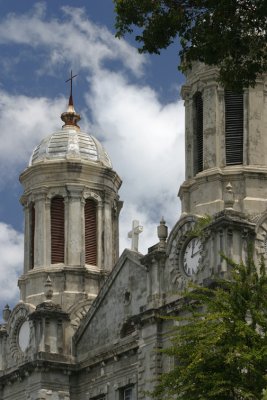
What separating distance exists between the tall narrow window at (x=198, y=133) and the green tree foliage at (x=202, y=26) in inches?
760

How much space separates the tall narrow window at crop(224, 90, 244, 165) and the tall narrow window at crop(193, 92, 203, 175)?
1266mm

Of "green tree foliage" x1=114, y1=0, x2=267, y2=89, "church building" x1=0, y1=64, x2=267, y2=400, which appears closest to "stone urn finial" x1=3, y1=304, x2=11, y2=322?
"church building" x1=0, y1=64, x2=267, y2=400

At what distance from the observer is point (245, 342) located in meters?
35.5

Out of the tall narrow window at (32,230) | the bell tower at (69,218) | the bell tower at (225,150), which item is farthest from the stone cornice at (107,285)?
the tall narrow window at (32,230)

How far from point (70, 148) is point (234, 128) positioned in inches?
452

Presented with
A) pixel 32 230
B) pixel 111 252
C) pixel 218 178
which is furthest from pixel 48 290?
pixel 218 178

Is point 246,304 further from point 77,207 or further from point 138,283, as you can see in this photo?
point 77,207

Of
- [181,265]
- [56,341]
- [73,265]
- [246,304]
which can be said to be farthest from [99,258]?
[246,304]

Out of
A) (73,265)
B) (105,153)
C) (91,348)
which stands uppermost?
(105,153)

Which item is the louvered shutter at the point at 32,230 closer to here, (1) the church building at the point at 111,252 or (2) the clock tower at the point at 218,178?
(1) the church building at the point at 111,252

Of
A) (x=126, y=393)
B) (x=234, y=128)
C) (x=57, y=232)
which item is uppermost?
(x=234, y=128)

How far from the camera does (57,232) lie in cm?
5469

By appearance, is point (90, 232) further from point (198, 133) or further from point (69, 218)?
point (198, 133)

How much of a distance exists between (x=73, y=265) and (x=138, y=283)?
594 cm
